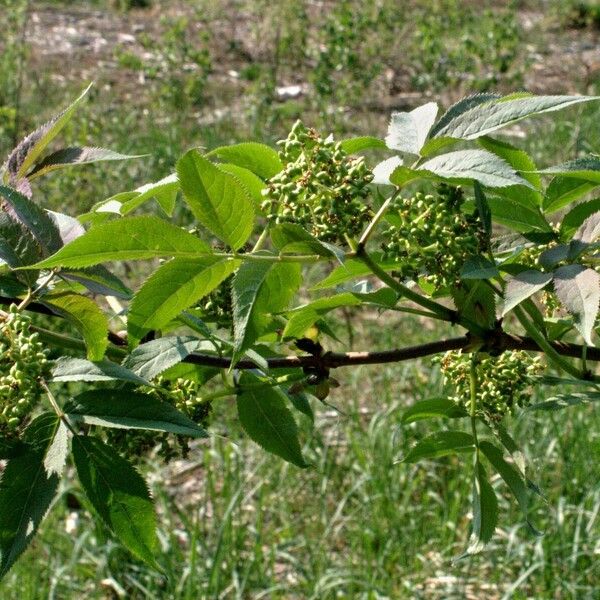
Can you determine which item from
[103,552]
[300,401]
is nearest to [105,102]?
[103,552]

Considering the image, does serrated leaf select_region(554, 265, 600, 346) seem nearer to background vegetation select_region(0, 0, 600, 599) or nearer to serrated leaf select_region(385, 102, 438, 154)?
serrated leaf select_region(385, 102, 438, 154)

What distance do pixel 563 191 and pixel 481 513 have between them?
0.31 meters

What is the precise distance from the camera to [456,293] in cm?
78

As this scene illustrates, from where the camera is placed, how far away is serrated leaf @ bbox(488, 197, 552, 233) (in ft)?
2.71

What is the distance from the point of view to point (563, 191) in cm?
84

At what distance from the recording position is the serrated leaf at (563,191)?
2.72ft

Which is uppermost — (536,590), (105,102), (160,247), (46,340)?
(160,247)

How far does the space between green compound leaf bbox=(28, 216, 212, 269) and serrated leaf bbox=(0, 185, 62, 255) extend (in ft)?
0.35

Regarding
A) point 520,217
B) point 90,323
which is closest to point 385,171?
point 520,217

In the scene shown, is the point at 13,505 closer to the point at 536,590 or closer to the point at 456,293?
the point at 456,293

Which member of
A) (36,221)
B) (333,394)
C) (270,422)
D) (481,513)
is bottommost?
(333,394)

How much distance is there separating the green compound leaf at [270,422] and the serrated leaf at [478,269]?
9.7 inches

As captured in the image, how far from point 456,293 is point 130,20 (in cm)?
878

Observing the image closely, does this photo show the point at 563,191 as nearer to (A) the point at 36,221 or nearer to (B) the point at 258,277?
(B) the point at 258,277
